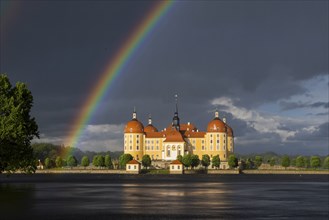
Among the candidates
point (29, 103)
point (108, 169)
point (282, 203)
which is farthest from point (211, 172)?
point (282, 203)

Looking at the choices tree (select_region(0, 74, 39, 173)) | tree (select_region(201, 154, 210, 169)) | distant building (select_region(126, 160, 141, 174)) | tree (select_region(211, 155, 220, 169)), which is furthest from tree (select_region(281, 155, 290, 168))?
tree (select_region(0, 74, 39, 173))

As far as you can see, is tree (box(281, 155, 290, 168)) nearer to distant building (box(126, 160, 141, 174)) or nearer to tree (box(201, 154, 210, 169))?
tree (box(201, 154, 210, 169))

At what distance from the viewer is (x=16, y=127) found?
220ft

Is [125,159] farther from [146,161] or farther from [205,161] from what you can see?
[205,161]

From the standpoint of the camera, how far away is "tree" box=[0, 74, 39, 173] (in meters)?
67.0

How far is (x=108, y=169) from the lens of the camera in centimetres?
19512

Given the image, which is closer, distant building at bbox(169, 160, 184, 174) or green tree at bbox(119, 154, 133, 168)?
distant building at bbox(169, 160, 184, 174)

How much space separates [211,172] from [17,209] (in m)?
148

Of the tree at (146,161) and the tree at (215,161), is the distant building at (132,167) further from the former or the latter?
the tree at (215,161)

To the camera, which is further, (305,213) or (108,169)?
(108,169)

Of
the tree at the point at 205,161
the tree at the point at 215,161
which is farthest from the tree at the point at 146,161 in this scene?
the tree at the point at 215,161

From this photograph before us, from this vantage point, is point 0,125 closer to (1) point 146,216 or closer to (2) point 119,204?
(2) point 119,204

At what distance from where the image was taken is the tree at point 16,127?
67000 mm

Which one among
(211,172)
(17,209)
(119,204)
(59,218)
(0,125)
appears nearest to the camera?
(59,218)
